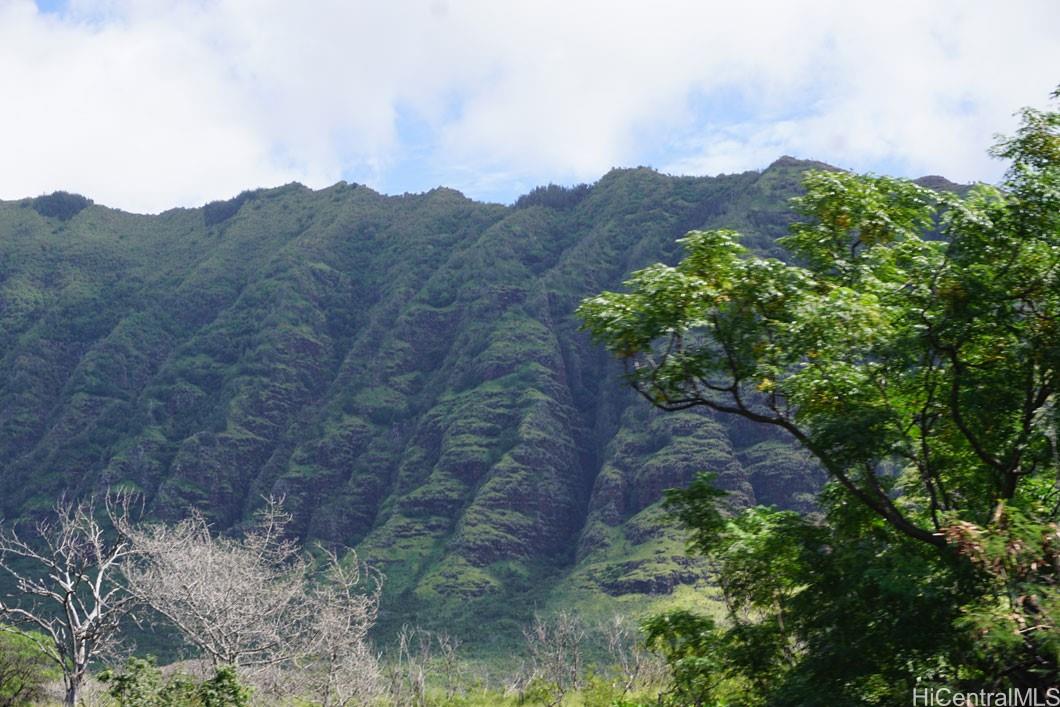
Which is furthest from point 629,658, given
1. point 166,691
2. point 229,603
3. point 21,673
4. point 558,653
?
point 166,691

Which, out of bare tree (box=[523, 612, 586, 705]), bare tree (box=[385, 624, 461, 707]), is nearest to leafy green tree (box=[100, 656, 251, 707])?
bare tree (box=[385, 624, 461, 707])

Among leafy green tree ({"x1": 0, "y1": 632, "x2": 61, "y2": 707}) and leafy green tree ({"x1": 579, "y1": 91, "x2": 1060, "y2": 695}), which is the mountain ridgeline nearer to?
leafy green tree ({"x1": 0, "y1": 632, "x2": 61, "y2": 707})

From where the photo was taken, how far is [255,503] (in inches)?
6619

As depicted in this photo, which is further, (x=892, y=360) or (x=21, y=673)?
(x=21, y=673)

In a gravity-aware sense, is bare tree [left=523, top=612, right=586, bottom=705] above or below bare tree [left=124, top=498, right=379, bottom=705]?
below

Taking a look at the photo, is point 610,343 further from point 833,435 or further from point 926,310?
point 926,310

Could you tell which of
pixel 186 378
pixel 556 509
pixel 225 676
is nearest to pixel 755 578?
pixel 225 676

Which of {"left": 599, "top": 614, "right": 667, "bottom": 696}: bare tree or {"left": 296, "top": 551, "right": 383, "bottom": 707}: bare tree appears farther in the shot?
{"left": 599, "top": 614, "right": 667, "bottom": 696}: bare tree

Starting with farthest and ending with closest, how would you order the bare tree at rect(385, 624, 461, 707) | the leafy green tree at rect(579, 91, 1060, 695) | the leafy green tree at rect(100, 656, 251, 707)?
the bare tree at rect(385, 624, 461, 707) < the leafy green tree at rect(100, 656, 251, 707) < the leafy green tree at rect(579, 91, 1060, 695)

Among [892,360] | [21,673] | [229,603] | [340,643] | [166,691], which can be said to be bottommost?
[21,673]

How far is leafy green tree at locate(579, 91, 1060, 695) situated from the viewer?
1409 centimetres

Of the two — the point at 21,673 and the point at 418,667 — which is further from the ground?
the point at 21,673

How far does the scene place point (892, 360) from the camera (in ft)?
48.8

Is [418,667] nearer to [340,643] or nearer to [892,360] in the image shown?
[340,643]
